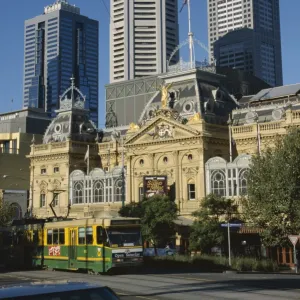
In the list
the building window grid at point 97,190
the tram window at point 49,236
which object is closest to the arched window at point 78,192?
the building window grid at point 97,190

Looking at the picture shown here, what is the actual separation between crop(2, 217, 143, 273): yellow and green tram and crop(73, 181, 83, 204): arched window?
1315 inches

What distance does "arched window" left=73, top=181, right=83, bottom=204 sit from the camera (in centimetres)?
7156

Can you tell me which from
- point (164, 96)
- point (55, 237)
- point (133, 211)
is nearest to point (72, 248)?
point (55, 237)

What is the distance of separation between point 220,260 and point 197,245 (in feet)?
22.3

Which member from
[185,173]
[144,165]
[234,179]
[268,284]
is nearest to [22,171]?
[144,165]

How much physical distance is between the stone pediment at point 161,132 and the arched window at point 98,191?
6248 millimetres

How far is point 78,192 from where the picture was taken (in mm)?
72000

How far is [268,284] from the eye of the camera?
1026 inches

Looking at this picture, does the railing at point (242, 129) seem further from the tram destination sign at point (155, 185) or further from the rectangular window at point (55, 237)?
the rectangular window at point (55, 237)

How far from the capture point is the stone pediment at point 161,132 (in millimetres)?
62303

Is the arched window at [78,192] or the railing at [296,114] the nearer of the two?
the railing at [296,114]

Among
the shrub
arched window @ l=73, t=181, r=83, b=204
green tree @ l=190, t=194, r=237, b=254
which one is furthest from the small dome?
the shrub

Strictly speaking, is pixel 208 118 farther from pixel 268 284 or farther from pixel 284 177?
pixel 268 284

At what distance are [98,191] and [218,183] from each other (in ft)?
56.0
